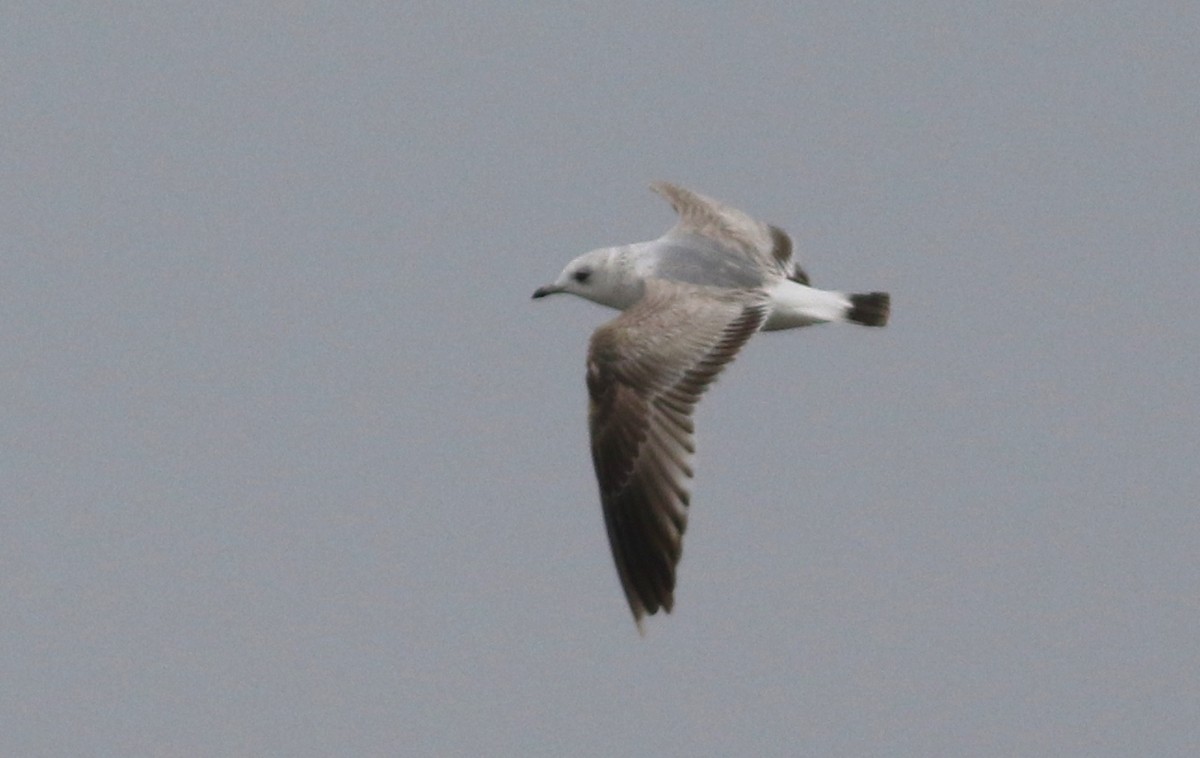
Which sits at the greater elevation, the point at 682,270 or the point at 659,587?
the point at 682,270

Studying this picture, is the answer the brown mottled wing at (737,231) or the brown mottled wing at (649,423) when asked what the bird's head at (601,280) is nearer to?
the brown mottled wing at (737,231)

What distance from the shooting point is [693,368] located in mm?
15664

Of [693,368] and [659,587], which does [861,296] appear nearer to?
[693,368]

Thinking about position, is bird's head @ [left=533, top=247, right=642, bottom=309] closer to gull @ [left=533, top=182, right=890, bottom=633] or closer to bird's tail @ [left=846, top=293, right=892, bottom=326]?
gull @ [left=533, top=182, right=890, bottom=633]

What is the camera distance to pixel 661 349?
15.8 meters

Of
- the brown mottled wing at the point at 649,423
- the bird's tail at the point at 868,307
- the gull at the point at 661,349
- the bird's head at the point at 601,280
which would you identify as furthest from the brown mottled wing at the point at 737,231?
the brown mottled wing at the point at 649,423

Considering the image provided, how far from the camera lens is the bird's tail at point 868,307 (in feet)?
55.5

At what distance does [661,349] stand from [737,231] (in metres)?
3.11

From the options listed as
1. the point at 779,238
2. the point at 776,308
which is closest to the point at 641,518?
the point at 776,308

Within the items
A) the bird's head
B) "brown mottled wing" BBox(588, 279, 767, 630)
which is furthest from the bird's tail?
the bird's head

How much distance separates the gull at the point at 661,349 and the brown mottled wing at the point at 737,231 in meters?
0.06

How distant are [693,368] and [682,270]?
5.89 feet

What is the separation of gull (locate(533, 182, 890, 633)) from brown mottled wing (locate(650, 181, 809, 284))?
2.3 inches

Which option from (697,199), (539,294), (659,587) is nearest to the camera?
(659,587)
